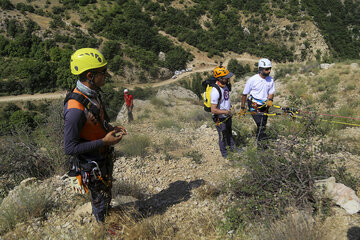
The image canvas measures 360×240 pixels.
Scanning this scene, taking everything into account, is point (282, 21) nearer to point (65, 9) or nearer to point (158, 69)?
point (158, 69)

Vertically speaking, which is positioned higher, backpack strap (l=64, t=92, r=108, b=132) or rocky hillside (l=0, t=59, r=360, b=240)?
backpack strap (l=64, t=92, r=108, b=132)

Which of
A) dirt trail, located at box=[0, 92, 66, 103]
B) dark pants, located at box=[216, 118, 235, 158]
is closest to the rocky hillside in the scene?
dark pants, located at box=[216, 118, 235, 158]

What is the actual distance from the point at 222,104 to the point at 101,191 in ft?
8.73

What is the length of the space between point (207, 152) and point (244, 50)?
45023mm

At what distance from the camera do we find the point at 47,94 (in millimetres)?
33312

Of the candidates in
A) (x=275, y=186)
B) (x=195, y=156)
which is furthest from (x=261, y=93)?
(x=275, y=186)

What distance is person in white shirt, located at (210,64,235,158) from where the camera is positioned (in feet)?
13.7

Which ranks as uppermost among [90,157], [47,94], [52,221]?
[90,157]

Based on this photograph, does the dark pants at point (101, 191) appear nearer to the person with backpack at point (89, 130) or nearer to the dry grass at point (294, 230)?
the person with backpack at point (89, 130)

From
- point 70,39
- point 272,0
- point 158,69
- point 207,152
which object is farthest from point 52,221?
point 272,0

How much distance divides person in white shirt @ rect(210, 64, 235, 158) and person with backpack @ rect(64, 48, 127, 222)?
6.96ft

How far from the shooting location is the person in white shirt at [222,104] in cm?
417

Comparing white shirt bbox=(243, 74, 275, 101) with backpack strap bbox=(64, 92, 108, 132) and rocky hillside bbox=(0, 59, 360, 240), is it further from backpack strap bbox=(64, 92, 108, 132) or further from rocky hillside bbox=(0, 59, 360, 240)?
backpack strap bbox=(64, 92, 108, 132)

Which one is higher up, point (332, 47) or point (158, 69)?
point (332, 47)
